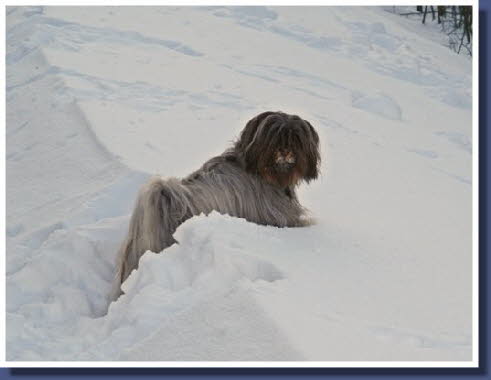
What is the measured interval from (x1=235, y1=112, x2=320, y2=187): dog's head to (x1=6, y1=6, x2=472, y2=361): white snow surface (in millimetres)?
408

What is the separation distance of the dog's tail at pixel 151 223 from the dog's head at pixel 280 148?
641mm

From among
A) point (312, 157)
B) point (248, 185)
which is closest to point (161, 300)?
→ point (248, 185)

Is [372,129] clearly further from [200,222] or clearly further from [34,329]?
[34,329]

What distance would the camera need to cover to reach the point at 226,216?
441cm

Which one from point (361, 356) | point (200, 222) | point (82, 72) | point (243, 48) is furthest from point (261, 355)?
point (243, 48)

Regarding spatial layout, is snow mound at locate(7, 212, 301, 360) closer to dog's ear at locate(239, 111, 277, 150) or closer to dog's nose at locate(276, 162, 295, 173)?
dog's nose at locate(276, 162, 295, 173)

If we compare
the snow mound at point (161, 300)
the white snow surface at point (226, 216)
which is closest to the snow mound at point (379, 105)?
the white snow surface at point (226, 216)

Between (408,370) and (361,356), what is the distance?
193mm

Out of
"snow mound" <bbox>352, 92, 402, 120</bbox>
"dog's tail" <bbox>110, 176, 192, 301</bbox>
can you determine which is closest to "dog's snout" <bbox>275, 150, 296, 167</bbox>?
"dog's tail" <bbox>110, 176, 192, 301</bbox>

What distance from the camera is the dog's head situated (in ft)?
16.0

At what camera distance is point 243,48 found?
9430mm

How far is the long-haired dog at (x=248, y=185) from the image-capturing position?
4.47 meters

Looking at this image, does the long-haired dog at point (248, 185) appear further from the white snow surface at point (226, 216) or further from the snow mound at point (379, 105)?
the snow mound at point (379, 105)

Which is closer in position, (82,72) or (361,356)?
(361,356)
